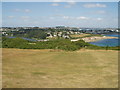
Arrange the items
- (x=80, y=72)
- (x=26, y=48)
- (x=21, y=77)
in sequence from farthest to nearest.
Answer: (x=26, y=48)
(x=80, y=72)
(x=21, y=77)

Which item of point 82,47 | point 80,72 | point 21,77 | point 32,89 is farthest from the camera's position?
point 82,47

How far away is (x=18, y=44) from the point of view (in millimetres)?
25750

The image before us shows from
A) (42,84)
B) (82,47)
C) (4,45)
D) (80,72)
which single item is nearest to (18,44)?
(4,45)

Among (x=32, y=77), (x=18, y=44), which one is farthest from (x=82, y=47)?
(x=32, y=77)

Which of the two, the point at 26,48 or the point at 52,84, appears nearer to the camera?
the point at 52,84

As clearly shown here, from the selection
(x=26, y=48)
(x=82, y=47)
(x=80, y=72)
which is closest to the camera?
(x=80, y=72)

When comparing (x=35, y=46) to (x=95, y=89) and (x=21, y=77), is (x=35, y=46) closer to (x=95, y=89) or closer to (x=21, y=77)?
(x=21, y=77)

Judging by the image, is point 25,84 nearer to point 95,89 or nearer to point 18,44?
point 95,89

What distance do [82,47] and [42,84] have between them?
1861cm

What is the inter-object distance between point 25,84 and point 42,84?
0.74 meters

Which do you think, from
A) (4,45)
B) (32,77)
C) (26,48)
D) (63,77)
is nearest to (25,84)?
(32,77)

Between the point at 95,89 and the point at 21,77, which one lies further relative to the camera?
the point at 21,77

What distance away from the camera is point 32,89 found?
285 inches

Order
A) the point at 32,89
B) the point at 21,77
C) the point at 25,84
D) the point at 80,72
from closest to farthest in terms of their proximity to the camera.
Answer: the point at 32,89, the point at 25,84, the point at 21,77, the point at 80,72
